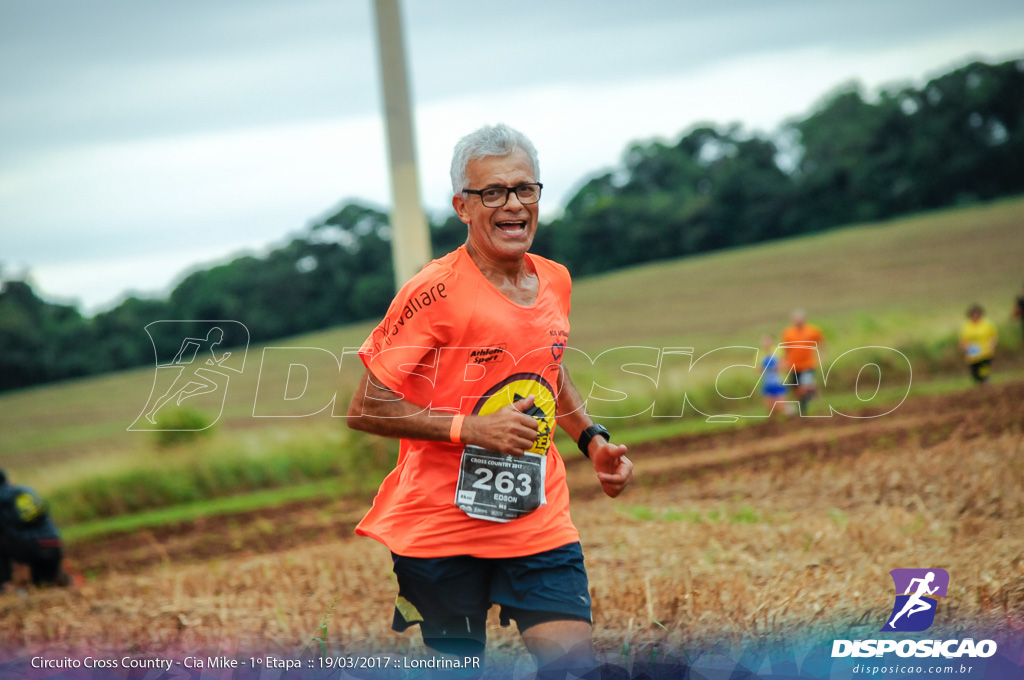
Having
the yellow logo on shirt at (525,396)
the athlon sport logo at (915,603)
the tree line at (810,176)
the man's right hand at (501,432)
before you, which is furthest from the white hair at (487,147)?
the tree line at (810,176)

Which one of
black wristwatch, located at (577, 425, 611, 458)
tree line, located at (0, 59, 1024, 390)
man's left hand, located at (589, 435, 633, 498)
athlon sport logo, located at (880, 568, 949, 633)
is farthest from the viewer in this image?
tree line, located at (0, 59, 1024, 390)

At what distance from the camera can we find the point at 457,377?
3.29 meters

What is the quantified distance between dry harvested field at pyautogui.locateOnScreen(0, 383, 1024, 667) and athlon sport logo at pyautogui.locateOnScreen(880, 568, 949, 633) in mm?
66

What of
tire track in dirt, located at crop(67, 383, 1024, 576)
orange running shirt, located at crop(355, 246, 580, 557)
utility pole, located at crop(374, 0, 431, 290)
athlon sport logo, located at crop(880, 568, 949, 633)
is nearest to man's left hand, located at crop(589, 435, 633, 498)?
Answer: orange running shirt, located at crop(355, 246, 580, 557)

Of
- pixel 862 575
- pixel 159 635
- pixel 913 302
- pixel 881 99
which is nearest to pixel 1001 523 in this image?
pixel 862 575

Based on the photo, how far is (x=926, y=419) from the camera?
13.9 m

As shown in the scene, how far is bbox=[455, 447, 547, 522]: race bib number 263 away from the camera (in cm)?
332

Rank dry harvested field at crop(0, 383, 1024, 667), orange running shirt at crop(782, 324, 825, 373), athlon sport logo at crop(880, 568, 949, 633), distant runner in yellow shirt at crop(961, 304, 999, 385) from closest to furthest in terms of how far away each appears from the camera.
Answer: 1. athlon sport logo at crop(880, 568, 949, 633)
2. dry harvested field at crop(0, 383, 1024, 667)
3. orange running shirt at crop(782, 324, 825, 373)
4. distant runner in yellow shirt at crop(961, 304, 999, 385)

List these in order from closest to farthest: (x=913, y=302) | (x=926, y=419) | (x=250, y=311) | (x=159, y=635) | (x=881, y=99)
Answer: (x=159, y=635) → (x=926, y=419) → (x=250, y=311) → (x=913, y=302) → (x=881, y=99)

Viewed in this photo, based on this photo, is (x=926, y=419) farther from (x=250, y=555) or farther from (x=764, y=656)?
(x=764, y=656)

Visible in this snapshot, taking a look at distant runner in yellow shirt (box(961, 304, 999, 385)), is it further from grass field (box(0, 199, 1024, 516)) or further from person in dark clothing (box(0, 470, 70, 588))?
person in dark clothing (box(0, 470, 70, 588))

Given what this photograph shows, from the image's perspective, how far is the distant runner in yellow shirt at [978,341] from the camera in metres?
17.2

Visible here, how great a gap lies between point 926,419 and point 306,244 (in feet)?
66.5

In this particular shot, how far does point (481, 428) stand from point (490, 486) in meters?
0.23
